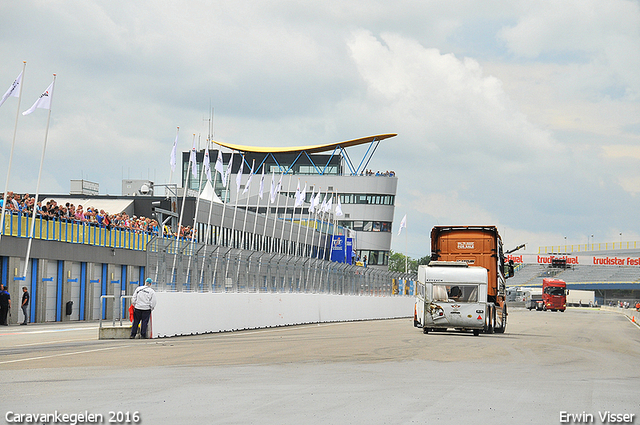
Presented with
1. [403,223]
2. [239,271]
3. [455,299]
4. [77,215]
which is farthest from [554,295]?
[239,271]

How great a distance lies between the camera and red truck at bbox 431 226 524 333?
1249 inches

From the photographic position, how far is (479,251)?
3206 centimetres

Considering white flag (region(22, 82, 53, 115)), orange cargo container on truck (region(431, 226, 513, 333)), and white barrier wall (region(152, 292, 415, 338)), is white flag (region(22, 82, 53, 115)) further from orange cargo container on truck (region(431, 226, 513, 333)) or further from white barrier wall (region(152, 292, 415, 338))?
orange cargo container on truck (region(431, 226, 513, 333))

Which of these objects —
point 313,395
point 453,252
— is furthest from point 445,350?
point 453,252

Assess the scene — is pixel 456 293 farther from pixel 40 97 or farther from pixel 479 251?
pixel 40 97

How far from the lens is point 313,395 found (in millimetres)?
11117

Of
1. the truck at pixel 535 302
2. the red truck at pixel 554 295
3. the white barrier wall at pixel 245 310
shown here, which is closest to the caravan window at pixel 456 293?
the white barrier wall at pixel 245 310

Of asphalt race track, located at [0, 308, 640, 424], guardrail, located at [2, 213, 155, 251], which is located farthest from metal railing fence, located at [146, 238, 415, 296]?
guardrail, located at [2, 213, 155, 251]

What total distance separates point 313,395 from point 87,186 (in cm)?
6971

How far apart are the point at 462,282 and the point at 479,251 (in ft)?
10.0

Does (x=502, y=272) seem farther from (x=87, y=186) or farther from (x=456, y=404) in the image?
(x=87, y=186)

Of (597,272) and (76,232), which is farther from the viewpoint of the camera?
(597,272)

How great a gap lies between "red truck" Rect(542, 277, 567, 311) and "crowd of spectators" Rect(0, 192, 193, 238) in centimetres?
5445

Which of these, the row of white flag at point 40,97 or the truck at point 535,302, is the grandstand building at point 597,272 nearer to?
the truck at point 535,302
